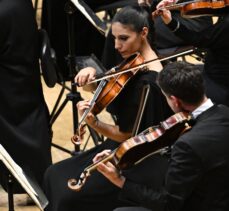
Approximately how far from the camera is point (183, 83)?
7.09 feet

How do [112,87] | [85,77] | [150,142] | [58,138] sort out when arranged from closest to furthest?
[150,142], [112,87], [85,77], [58,138]

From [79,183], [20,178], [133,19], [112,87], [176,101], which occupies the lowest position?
[79,183]

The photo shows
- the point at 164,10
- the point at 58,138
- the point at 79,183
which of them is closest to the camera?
the point at 79,183

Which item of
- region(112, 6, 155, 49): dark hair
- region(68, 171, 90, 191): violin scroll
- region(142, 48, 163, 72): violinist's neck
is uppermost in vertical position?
region(112, 6, 155, 49): dark hair

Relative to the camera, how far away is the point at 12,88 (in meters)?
2.98

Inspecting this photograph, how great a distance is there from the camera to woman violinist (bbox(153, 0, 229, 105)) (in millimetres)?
2956

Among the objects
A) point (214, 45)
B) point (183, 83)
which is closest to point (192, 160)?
point (183, 83)

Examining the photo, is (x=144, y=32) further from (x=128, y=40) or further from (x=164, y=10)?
(x=164, y=10)

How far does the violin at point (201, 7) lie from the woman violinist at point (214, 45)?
0.02m

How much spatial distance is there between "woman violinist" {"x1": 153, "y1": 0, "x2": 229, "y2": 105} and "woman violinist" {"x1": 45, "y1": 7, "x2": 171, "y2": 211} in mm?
389

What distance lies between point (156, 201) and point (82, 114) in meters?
0.66

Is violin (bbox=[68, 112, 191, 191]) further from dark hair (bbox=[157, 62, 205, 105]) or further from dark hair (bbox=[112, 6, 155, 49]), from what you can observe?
dark hair (bbox=[112, 6, 155, 49])

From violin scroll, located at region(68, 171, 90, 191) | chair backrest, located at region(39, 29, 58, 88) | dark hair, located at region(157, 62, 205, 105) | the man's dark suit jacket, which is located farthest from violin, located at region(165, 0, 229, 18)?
violin scroll, located at region(68, 171, 90, 191)

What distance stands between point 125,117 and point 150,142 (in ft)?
1.68
